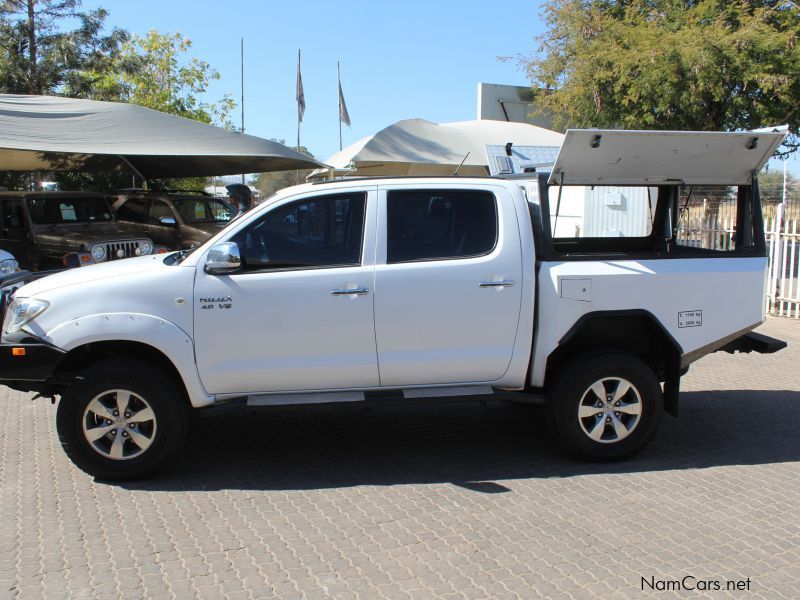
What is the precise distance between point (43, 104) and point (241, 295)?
7771 millimetres

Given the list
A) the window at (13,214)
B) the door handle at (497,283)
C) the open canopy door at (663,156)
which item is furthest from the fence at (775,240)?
the window at (13,214)

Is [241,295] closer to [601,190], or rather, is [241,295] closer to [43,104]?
[43,104]

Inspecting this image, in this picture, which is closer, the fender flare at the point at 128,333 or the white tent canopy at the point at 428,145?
the fender flare at the point at 128,333

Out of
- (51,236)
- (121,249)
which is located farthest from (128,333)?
(51,236)

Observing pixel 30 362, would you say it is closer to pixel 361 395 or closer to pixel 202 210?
pixel 361 395

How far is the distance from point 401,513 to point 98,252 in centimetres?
814

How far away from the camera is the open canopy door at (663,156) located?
202 inches

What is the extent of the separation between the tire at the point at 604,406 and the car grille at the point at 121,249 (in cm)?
821

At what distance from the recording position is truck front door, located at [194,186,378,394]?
486 centimetres

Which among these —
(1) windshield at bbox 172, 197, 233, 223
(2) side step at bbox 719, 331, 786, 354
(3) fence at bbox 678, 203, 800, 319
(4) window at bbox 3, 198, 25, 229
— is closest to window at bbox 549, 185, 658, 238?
(3) fence at bbox 678, 203, 800, 319

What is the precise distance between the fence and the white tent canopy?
15.7 ft

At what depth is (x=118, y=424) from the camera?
4.89 metres

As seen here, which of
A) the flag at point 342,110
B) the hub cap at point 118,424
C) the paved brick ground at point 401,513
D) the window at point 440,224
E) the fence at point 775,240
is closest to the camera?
the paved brick ground at point 401,513

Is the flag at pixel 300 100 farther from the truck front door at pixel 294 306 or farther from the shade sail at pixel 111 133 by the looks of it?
the truck front door at pixel 294 306
